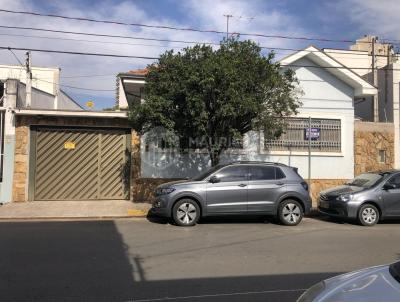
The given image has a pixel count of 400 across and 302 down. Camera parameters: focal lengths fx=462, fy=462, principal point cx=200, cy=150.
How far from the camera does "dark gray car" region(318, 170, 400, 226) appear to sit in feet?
41.7

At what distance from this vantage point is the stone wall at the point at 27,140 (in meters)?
15.8

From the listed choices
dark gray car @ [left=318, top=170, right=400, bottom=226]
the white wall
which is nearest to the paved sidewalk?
the white wall

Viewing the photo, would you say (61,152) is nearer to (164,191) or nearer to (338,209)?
(164,191)

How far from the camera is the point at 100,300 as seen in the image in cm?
561

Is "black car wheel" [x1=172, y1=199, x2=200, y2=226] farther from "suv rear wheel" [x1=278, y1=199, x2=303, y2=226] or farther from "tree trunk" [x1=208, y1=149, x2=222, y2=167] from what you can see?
"tree trunk" [x1=208, y1=149, x2=222, y2=167]

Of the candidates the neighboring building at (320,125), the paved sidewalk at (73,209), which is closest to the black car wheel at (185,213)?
the paved sidewalk at (73,209)

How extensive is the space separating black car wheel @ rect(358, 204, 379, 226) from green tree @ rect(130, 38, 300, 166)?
3533mm

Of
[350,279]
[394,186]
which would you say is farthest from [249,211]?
[350,279]

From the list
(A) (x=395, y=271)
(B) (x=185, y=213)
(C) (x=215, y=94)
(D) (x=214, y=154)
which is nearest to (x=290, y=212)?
(B) (x=185, y=213)

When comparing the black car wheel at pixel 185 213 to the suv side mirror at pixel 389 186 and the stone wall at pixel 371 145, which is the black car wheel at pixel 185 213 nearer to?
the suv side mirror at pixel 389 186

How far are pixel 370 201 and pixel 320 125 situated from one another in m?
5.96

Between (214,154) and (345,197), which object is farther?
(214,154)

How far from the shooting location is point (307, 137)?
59.1ft

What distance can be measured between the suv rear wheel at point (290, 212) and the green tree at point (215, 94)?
2538 mm
